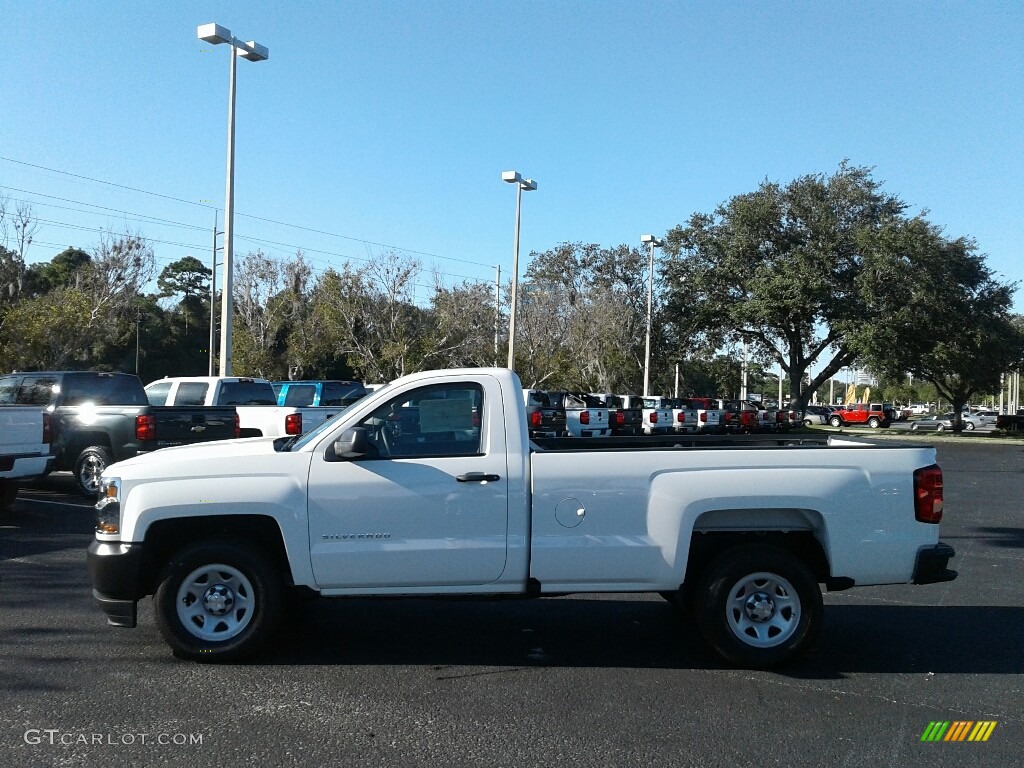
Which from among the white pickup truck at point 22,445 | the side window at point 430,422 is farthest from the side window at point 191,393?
the side window at point 430,422

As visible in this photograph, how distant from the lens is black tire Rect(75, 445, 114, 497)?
44.3ft

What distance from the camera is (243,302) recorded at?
48.2 m

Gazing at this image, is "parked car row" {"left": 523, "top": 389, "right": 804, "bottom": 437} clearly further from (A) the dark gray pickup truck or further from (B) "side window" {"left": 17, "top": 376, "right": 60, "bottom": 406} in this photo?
(B) "side window" {"left": 17, "top": 376, "right": 60, "bottom": 406}

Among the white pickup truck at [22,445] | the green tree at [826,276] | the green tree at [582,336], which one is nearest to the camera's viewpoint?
the white pickup truck at [22,445]

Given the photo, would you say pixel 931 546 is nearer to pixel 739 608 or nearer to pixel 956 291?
pixel 739 608

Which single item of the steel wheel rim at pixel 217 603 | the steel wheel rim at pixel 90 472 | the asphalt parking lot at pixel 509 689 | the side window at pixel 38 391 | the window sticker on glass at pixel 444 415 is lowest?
the asphalt parking lot at pixel 509 689

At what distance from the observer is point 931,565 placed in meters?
5.94

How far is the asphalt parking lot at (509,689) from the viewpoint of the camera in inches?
183

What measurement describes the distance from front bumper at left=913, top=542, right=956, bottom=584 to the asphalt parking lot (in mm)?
627

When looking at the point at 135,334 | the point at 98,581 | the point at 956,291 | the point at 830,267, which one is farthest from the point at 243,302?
the point at 98,581

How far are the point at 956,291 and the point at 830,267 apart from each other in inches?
213

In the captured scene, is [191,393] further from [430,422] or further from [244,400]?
[430,422]

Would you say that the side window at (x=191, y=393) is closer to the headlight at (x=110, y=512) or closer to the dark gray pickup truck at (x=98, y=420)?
the dark gray pickup truck at (x=98, y=420)

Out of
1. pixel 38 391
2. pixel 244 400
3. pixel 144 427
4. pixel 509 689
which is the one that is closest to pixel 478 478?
pixel 509 689
